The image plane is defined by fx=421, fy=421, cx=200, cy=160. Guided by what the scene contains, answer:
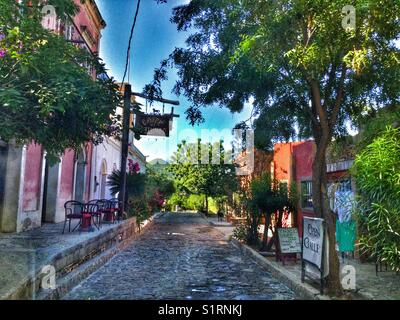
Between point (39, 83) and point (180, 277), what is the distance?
4203 mm

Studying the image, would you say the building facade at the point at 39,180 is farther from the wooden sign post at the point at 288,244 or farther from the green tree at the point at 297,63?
the wooden sign post at the point at 288,244

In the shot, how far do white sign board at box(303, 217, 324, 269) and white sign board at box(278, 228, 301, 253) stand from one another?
1.94 m

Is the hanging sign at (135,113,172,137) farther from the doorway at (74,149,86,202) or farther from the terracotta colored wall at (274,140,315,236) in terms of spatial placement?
the doorway at (74,149,86,202)

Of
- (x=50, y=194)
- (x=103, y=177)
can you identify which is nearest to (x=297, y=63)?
(x=50, y=194)

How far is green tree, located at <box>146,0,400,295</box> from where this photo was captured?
19.5 ft

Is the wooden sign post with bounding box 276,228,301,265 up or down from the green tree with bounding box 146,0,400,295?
down

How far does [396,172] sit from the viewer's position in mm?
4773

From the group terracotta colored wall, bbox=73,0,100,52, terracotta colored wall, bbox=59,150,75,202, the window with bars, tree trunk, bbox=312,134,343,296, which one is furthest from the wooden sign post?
terracotta colored wall, bbox=73,0,100,52

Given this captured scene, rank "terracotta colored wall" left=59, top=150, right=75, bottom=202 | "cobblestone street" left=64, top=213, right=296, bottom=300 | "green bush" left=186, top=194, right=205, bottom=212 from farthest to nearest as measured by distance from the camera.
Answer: "green bush" left=186, top=194, right=205, bottom=212 → "terracotta colored wall" left=59, top=150, right=75, bottom=202 → "cobblestone street" left=64, top=213, right=296, bottom=300

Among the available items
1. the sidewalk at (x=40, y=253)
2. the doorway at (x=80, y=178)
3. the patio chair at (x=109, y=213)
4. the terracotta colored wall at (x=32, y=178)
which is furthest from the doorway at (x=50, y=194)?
the doorway at (x=80, y=178)

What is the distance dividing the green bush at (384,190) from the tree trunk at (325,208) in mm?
958

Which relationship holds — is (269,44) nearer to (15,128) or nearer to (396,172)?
(396,172)
